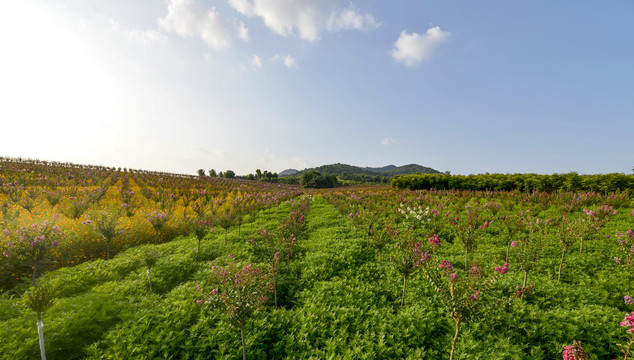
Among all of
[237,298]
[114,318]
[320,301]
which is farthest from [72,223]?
[320,301]

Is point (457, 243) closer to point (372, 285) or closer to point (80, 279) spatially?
point (372, 285)

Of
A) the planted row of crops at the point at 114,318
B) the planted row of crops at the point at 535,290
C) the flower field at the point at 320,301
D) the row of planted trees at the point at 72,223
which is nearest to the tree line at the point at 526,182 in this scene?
the planted row of crops at the point at 535,290

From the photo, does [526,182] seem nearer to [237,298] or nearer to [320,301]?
[320,301]

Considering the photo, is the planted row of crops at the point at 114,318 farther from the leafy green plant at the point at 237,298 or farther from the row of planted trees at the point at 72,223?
the row of planted trees at the point at 72,223

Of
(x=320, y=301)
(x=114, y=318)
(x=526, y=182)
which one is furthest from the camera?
(x=526, y=182)

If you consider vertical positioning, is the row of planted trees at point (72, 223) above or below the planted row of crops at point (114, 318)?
above

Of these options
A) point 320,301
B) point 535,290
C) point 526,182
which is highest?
point 526,182

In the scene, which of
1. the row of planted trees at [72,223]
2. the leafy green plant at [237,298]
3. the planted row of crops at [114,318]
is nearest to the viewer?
the leafy green plant at [237,298]

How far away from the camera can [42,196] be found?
15.0 metres

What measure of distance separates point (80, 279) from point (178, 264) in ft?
8.85

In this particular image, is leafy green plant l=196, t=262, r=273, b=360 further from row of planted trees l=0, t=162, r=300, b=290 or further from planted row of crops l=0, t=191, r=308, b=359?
row of planted trees l=0, t=162, r=300, b=290

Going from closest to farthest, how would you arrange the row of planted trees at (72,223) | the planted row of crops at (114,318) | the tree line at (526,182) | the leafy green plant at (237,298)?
the leafy green plant at (237,298) → the planted row of crops at (114,318) → the row of planted trees at (72,223) → the tree line at (526,182)

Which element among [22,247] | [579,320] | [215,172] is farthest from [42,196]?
[215,172]

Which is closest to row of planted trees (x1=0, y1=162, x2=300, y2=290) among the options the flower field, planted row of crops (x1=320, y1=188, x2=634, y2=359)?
the flower field
